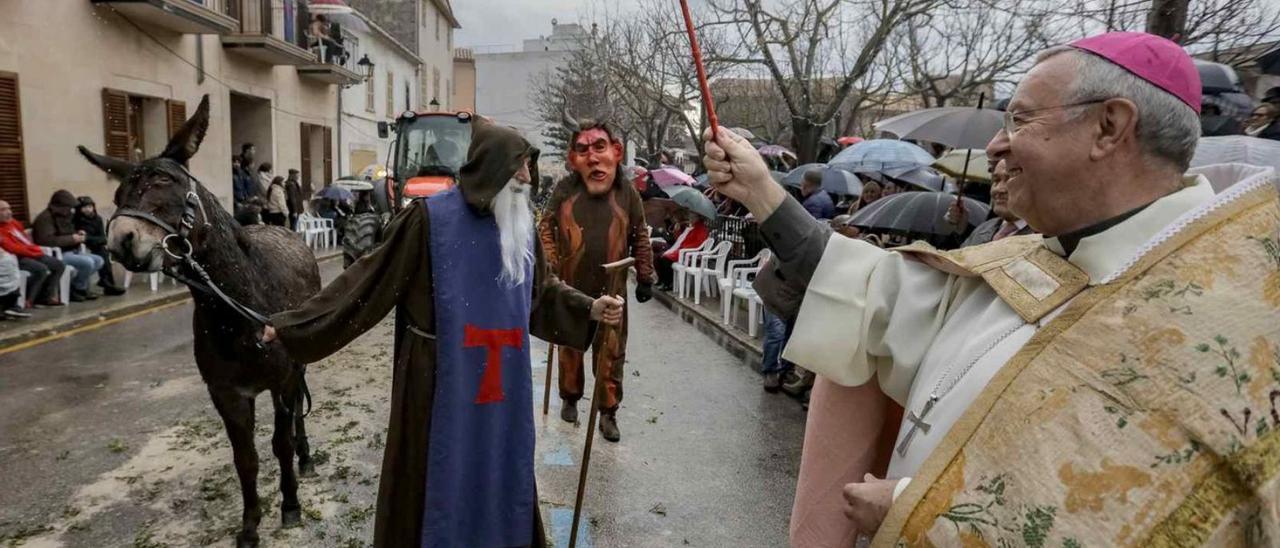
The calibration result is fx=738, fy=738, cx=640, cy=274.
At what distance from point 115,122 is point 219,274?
1125 centimetres

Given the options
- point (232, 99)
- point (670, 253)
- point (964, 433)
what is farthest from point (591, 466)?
point (232, 99)

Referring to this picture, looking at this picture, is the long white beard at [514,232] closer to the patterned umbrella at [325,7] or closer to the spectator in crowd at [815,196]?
the spectator in crowd at [815,196]

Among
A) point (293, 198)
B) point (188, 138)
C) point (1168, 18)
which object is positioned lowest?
point (293, 198)

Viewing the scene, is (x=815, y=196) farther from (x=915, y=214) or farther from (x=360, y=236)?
(x=360, y=236)

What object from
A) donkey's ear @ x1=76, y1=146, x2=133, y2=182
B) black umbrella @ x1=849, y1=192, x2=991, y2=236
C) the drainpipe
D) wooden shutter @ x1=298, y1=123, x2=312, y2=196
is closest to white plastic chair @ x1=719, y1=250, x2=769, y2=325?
black umbrella @ x1=849, y1=192, x2=991, y2=236

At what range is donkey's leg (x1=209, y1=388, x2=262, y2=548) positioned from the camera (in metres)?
3.29

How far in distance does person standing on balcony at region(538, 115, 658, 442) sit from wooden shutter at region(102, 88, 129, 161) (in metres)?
10.1

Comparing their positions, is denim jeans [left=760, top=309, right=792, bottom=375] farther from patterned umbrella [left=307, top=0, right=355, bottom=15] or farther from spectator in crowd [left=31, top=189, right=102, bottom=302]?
patterned umbrella [left=307, top=0, right=355, bottom=15]

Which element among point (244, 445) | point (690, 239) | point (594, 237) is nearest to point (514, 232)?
point (244, 445)

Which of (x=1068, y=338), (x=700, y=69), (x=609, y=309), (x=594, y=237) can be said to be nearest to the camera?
(x=1068, y=338)

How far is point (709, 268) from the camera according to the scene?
1138 centimetres

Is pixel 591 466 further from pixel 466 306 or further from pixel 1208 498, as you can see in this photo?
pixel 1208 498

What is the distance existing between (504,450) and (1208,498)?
2.32 meters

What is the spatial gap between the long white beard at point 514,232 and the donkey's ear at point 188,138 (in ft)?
4.53
